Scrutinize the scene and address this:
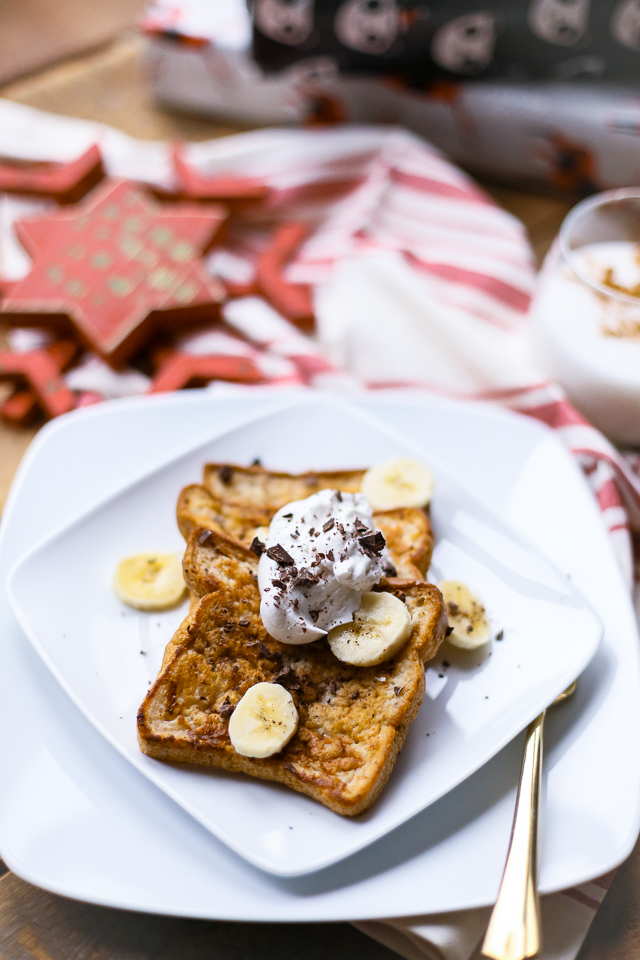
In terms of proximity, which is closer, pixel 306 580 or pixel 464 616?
pixel 306 580

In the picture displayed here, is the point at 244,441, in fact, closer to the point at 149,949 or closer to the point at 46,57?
the point at 149,949

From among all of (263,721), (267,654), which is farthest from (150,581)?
(263,721)

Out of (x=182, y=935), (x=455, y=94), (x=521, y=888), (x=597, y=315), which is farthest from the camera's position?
(x=455, y=94)

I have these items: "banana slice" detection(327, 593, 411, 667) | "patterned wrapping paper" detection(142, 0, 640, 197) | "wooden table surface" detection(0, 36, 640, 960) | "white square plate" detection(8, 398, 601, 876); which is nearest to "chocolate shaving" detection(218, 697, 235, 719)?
"white square plate" detection(8, 398, 601, 876)

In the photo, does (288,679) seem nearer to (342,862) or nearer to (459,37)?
(342,862)

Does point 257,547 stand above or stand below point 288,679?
above

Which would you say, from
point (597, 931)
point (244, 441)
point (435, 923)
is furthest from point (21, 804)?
point (597, 931)

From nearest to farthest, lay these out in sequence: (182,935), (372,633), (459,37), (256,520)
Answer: (182,935)
(372,633)
(256,520)
(459,37)
